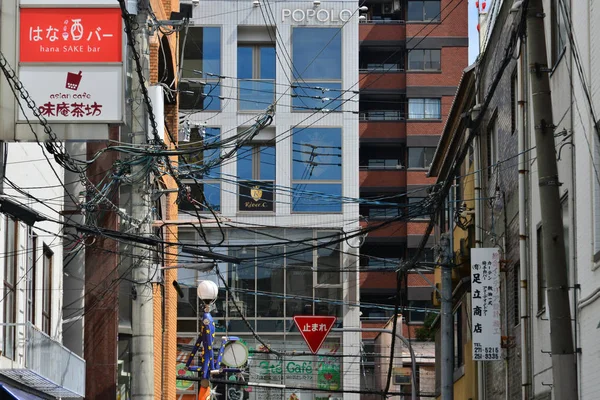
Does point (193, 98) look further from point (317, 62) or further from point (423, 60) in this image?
point (423, 60)

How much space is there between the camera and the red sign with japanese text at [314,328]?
134 feet

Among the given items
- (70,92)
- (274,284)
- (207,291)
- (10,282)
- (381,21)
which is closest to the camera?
(70,92)

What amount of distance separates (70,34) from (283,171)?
3598cm

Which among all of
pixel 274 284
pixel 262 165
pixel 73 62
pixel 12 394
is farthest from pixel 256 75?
pixel 12 394

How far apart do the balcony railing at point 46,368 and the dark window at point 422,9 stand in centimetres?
5870

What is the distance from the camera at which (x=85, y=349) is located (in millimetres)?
30625

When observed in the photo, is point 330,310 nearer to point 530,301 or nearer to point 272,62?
point 272,62

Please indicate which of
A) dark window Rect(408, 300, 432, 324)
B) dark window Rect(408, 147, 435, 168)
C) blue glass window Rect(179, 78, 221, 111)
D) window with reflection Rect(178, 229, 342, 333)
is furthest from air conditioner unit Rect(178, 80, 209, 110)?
dark window Rect(408, 300, 432, 324)

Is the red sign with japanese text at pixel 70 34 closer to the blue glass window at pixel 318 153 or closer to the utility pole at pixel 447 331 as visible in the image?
the utility pole at pixel 447 331

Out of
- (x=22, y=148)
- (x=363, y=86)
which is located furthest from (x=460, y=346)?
(x=363, y=86)

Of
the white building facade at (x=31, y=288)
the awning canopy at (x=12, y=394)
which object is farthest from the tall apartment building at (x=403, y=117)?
the awning canopy at (x=12, y=394)

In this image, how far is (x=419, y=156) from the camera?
259 ft

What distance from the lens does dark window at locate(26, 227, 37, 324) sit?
2500 centimetres

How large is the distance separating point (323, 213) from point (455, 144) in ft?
56.3
